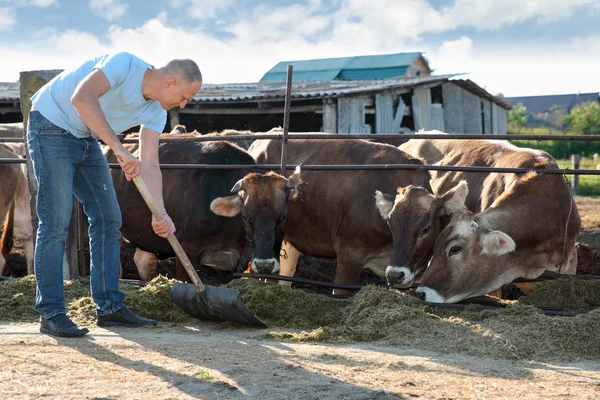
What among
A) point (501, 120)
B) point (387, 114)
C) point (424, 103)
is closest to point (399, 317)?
point (387, 114)

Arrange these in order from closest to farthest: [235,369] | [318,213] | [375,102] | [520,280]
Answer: [235,369] → [520,280] → [318,213] → [375,102]

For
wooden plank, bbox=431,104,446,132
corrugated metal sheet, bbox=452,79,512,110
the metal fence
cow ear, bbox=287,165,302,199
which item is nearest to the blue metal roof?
corrugated metal sheet, bbox=452,79,512,110

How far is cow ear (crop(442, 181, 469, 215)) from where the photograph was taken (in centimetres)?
629

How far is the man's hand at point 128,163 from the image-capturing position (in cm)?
461

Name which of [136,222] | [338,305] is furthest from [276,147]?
[338,305]

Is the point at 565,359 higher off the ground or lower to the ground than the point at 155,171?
lower

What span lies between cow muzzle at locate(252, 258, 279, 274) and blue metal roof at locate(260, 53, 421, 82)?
108 ft

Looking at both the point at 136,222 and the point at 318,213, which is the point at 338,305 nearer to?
the point at 318,213

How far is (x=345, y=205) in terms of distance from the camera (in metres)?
7.37

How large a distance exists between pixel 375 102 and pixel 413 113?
5.48ft

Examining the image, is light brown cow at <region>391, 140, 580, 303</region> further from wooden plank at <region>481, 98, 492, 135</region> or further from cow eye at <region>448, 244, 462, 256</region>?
wooden plank at <region>481, 98, 492, 135</region>

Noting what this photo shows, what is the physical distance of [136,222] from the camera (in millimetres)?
7941

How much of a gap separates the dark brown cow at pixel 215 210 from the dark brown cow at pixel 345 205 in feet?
2.07

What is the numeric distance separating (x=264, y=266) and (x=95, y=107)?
2.52m
